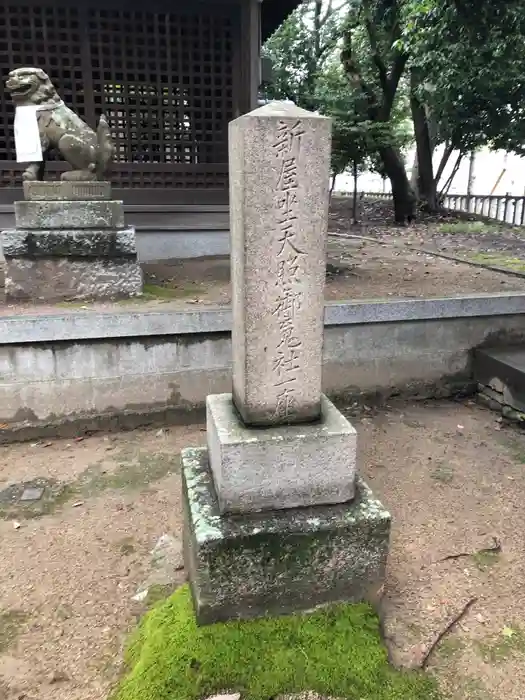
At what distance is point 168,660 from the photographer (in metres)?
2.28

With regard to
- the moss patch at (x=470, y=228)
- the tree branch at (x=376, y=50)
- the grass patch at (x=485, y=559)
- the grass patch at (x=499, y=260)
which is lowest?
the grass patch at (x=485, y=559)

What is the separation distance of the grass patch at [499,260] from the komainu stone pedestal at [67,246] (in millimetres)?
5382

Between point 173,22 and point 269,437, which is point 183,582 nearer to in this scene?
point 269,437

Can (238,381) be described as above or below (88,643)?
above

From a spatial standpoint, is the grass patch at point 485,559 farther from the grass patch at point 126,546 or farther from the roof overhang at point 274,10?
the roof overhang at point 274,10

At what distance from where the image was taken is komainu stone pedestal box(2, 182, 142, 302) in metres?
5.73

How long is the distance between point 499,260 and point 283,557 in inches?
310

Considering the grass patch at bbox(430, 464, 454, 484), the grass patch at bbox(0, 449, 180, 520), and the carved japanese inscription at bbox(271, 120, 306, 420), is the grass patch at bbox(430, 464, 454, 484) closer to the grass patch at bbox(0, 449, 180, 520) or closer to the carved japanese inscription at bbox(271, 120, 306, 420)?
the grass patch at bbox(0, 449, 180, 520)

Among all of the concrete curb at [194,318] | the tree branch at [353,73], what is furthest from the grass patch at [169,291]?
the tree branch at [353,73]

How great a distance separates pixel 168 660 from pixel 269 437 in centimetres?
102

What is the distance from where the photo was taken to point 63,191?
593 centimetres

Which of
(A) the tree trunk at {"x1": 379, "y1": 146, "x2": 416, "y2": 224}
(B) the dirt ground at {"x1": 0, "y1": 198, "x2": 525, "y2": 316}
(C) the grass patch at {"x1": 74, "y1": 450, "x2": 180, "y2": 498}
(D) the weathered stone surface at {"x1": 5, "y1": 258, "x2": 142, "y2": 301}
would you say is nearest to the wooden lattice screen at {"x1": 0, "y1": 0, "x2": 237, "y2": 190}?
(B) the dirt ground at {"x1": 0, "y1": 198, "x2": 525, "y2": 316}

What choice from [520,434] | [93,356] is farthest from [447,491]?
[93,356]

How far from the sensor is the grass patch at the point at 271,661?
222 centimetres
